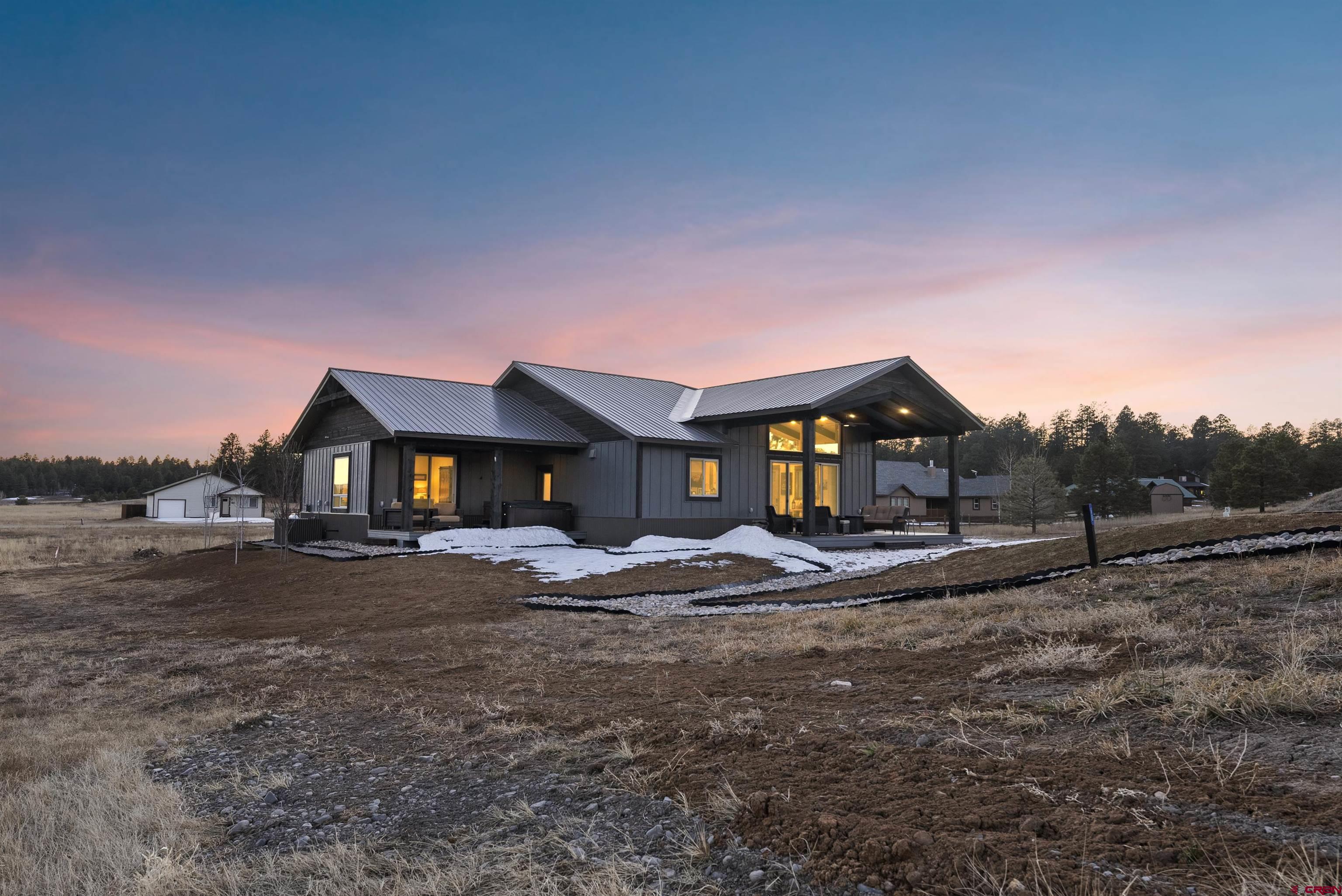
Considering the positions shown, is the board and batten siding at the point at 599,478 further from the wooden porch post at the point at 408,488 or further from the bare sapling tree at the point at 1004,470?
the bare sapling tree at the point at 1004,470

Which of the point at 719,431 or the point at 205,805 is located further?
the point at 719,431

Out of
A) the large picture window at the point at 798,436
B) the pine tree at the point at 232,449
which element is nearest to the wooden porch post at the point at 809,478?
the large picture window at the point at 798,436

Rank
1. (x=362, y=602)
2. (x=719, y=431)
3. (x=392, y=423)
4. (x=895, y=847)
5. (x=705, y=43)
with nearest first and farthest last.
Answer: (x=895, y=847), (x=362, y=602), (x=705, y=43), (x=392, y=423), (x=719, y=431)

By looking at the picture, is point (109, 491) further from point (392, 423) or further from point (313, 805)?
point (313, 805)

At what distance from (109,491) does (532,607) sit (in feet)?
474

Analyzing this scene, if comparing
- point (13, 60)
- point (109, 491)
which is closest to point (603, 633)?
point (13, 60)

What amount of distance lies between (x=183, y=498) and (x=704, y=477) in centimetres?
6449

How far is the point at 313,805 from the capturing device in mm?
4156

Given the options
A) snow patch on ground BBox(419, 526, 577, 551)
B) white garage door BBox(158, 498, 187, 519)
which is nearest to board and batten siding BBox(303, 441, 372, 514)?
snow patch on ground BBox(419, 526, 577, 551)

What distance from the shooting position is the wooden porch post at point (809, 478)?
21.2m

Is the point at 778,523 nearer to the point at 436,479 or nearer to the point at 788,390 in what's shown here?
the point at 788,390

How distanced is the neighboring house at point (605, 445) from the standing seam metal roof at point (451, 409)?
2.7 inches

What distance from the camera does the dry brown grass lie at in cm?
2522

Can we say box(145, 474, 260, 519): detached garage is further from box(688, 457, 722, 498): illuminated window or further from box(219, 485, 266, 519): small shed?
box(688, 457, 722, 498): illuminated window
